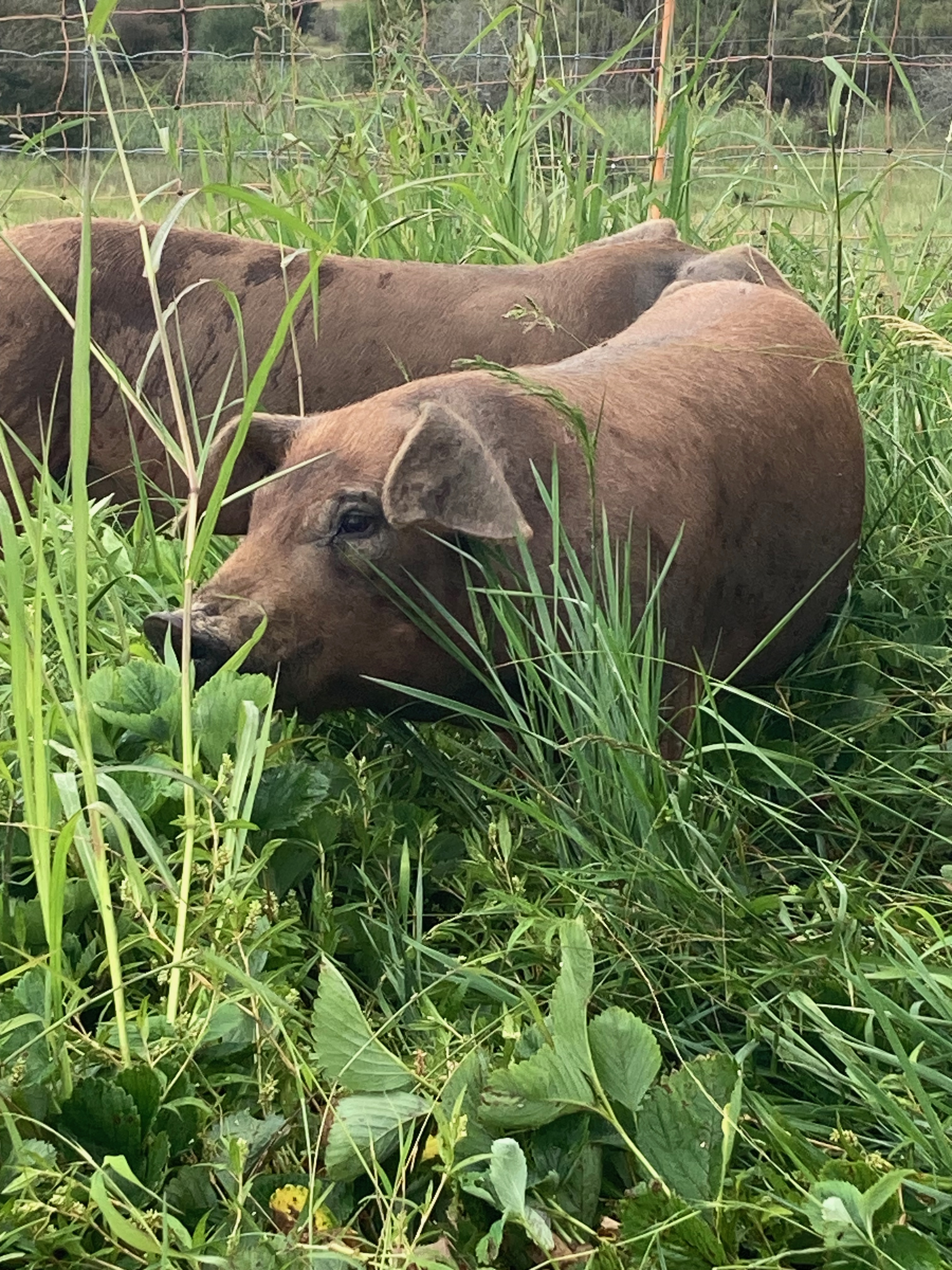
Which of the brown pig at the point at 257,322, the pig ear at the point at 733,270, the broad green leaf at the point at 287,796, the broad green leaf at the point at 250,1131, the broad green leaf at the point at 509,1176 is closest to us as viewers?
the broad green leaf at the point at 509,1176

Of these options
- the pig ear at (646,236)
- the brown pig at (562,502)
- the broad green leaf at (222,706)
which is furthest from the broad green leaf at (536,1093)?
the pig ear at (646,236)

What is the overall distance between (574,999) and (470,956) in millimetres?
329

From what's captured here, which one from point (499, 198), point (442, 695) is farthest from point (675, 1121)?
point (499, 198)

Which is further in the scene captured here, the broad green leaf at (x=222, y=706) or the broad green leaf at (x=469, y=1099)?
the broad green leaf at (x=222, y=706)

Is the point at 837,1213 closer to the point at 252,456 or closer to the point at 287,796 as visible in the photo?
the point at 287,796

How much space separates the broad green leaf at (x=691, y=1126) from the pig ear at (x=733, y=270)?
2.47m

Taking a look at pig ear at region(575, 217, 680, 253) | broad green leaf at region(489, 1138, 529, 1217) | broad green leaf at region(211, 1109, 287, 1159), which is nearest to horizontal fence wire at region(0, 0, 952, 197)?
pig ear at region(575, 217, 680, 253)

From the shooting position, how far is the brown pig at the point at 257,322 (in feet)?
12.4

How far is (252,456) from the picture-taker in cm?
280


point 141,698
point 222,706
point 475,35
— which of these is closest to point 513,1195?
point 222,706

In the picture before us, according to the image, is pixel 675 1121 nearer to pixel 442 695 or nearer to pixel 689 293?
pixel 442 695

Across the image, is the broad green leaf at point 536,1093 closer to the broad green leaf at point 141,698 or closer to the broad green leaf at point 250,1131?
the broad green leaf at point 250,1131

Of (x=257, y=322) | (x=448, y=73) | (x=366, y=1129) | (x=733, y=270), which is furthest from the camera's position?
(x=448, y=73)

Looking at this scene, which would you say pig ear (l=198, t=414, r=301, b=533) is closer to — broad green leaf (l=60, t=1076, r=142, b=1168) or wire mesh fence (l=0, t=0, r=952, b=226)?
wire mesh fence (l=0, t=0, r=952, b=226)
